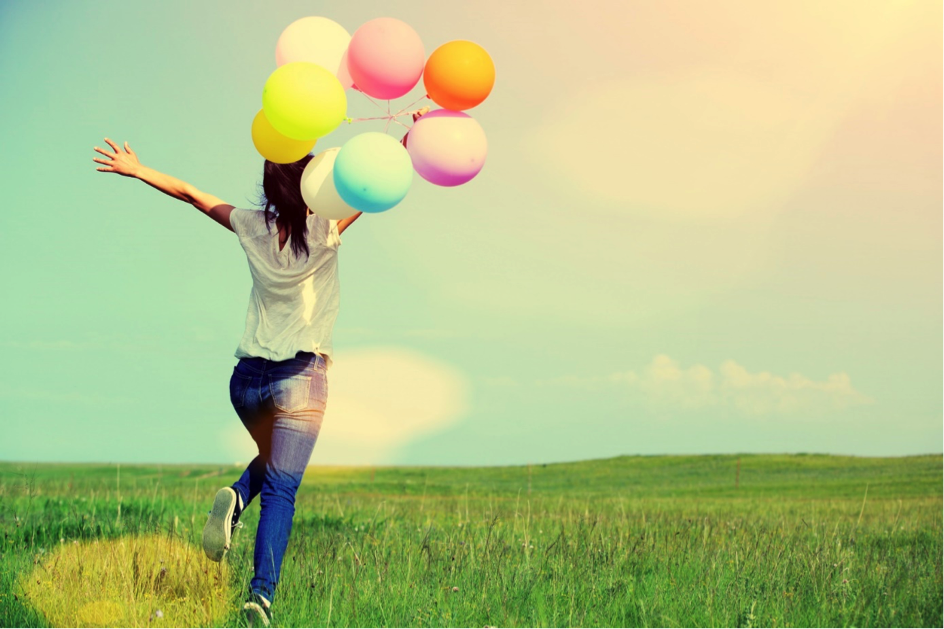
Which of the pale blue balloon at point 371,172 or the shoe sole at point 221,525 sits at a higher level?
the pale blue balloon at point 371,172

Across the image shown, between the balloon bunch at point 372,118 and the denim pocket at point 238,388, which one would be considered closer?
the balloon bunch at point 372,118

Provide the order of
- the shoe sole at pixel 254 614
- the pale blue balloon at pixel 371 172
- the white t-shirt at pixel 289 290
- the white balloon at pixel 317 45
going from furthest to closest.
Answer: the white balloon at pixel 317 45
the white t-shirt at pixel 289 290
the pale blue balloon at pixel 371 172
the shoe sole at pixel 254 614

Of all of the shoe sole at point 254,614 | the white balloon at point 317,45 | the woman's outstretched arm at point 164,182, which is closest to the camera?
the shoe sole at point 254,614

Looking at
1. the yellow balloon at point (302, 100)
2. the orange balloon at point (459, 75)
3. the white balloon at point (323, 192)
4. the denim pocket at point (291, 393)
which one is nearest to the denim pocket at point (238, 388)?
the denim pocket at point (291, 393)

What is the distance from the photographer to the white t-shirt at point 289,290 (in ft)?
14.2

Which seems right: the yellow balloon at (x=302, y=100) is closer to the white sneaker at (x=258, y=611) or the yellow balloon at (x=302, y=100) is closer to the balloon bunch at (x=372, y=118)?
the balloon bunch at (x=372, y=118)

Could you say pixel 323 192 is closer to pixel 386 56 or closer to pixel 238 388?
pixel 386 56

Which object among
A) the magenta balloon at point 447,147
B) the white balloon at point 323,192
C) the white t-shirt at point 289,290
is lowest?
the white t-shirt at point 289,290

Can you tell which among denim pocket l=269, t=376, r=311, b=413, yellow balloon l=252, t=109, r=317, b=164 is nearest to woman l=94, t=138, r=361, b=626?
denim pocket l=269, t=376, r=311, b=413

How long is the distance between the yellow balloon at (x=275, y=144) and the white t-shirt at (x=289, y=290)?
0.35 metres

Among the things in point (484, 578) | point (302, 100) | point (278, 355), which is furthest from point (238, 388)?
point (484, 578)

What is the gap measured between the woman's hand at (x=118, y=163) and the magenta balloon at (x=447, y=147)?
1.85 meters

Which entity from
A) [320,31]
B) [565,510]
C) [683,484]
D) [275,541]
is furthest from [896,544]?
[683,484]

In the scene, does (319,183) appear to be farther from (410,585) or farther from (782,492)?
(782,492)
